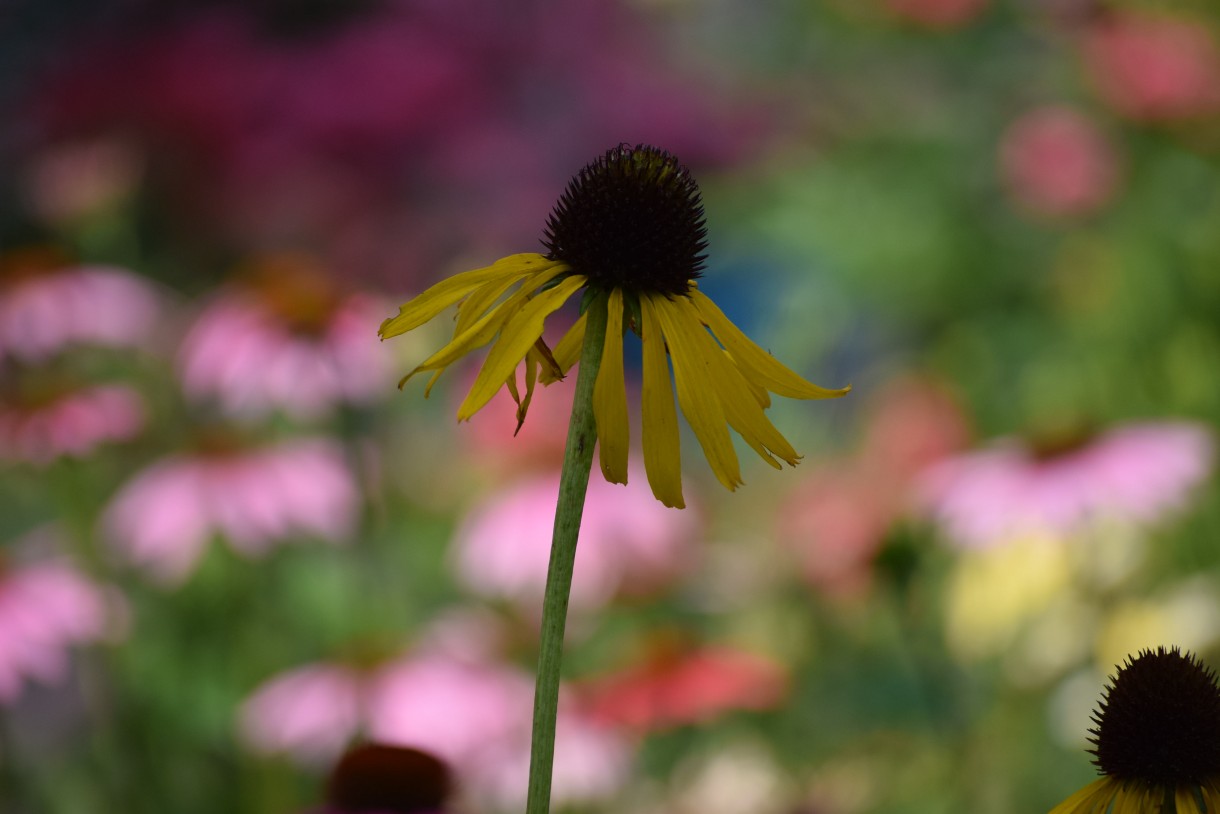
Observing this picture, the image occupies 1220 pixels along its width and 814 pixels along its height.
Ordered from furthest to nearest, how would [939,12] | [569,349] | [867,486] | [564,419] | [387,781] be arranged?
[939,12]
[867,486]
[564,419]
[387,781]
[569,349]

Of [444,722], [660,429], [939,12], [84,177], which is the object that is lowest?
[660,429]

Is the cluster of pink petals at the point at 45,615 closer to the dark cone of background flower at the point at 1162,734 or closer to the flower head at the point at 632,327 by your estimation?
the flower head at the point at 632,327

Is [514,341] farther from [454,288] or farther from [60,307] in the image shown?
[60,307]

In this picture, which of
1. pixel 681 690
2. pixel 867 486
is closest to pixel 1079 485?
pixel 681 690

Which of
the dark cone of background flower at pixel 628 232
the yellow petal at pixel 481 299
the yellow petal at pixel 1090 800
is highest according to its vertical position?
the dark cone of background flower at pixel 628 232

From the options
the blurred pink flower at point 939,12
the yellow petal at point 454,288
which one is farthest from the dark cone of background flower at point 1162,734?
the blurred pink flower at point 939,12

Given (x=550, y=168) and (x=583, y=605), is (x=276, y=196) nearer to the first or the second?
(x=550, y=168)

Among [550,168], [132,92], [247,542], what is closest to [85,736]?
[247,542]
